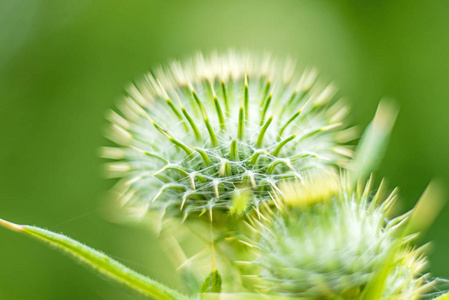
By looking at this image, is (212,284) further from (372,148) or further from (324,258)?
(372,148)

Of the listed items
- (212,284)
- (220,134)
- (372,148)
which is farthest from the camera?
(220,134)

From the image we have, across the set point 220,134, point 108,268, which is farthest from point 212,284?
point 220,134

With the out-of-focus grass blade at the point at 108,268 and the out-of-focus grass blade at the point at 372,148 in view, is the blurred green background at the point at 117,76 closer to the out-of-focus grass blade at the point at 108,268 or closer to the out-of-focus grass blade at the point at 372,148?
the out-of-focus grass blade at the point at 372,148

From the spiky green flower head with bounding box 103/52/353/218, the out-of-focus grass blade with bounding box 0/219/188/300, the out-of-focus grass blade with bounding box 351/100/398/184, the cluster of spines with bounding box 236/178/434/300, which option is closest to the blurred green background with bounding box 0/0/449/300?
the spiky green flower head with bounding box 103/52/353/218

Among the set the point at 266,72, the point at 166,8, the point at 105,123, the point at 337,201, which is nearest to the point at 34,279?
the point at 105,123

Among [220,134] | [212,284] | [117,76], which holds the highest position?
[117,76]

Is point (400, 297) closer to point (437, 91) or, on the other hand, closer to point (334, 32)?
point (437, 91)
